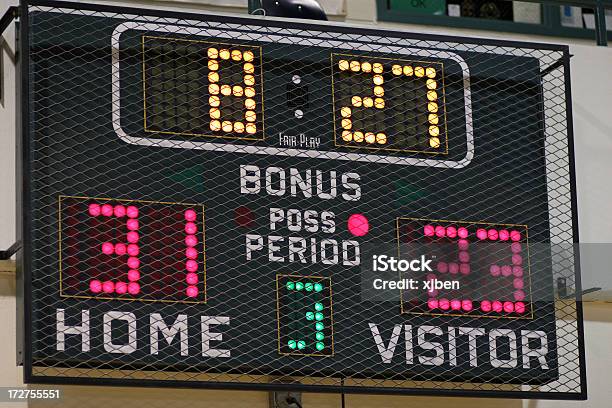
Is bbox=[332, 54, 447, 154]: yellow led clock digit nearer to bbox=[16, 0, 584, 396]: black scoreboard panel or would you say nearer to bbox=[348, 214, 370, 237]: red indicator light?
bbox=[16, 0, 584, 396]: black scoreboard panel

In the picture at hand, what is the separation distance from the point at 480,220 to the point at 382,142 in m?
0.32

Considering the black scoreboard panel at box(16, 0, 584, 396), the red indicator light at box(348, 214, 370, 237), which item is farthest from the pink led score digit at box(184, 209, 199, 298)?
the red indicator light at box(348, 214, 370, 237)

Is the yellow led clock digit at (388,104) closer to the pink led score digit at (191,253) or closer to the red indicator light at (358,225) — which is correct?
the red indicator light at (358,225)

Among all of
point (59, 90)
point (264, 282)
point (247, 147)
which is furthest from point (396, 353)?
point (59, 90)

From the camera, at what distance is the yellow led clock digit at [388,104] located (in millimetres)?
4230

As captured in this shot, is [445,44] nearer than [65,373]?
No

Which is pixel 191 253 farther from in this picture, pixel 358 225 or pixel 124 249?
pixel 358 225

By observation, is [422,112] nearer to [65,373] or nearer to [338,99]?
[338,99]

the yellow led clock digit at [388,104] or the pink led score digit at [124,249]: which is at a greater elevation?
the yellow led clock digit at [388,104]

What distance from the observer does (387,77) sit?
4293mm

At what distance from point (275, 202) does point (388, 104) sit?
0.41 m

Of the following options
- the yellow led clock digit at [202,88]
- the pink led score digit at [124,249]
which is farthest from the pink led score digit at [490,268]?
the pink led score digit at [124,249]

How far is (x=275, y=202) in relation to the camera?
412 centimetres

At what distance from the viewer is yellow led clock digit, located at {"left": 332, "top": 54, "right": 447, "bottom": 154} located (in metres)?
4.23
